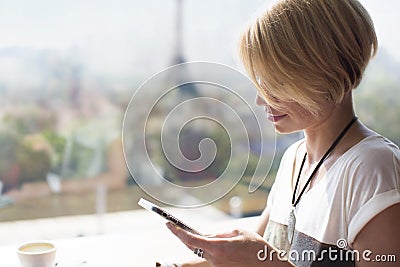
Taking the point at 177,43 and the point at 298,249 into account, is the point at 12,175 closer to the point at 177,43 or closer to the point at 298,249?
the point at 177,43

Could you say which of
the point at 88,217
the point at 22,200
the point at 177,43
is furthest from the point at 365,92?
the point at 22,200

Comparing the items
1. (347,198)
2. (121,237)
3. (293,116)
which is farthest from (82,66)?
(347,198)

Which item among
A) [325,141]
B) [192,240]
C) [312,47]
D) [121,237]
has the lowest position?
[121,237]

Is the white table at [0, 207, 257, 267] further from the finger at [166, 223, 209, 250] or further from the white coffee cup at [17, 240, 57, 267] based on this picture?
the finger at [166, 223, 209, 250]

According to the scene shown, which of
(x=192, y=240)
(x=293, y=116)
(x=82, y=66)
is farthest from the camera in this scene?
(x=82, y=66)

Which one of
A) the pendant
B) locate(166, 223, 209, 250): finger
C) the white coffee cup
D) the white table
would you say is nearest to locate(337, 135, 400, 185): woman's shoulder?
the pendant

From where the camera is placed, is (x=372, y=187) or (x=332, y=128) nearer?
(x=372, y=187)

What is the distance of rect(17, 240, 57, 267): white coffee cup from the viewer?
Result: 3.08 ft

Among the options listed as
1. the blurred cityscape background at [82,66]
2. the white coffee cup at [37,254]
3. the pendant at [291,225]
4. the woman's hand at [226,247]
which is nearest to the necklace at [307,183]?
the pendant at [291,225]

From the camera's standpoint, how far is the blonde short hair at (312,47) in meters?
0.79

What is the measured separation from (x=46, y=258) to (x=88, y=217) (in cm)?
40

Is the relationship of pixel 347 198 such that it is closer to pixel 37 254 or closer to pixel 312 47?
pixel 312 47

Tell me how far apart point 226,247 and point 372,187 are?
25cm

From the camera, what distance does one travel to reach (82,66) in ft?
4.07
